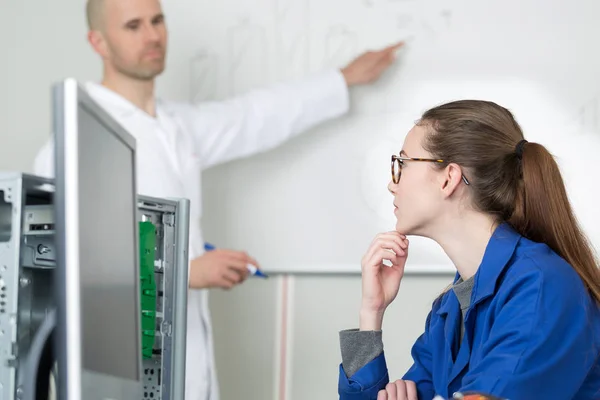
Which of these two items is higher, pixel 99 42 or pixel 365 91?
pixel 99 42

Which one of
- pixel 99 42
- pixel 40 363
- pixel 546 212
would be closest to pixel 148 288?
pixel 40 363

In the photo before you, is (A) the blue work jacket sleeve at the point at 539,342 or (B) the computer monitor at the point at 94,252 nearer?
(B) the computer monitor at the point at 94,252

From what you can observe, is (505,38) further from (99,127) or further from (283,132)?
(99,127)

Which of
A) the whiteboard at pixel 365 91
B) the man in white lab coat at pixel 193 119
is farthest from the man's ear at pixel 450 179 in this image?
the whiteboard at pixel 365 91

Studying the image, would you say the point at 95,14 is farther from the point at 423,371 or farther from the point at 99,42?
the point at 423,371

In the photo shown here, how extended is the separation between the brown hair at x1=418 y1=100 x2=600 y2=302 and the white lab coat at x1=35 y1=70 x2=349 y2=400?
117 centimetres

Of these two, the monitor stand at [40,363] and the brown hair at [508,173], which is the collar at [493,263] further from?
the monitor stand at [40,363]

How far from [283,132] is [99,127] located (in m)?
1.98

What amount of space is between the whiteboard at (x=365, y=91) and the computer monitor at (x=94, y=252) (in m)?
1.84

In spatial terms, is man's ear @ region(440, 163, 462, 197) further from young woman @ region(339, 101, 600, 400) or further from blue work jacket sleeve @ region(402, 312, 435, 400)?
blue work jacket sleeve @ region(402, 312, 435, 400)

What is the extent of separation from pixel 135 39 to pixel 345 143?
2.54 ft

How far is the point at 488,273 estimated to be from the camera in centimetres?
151

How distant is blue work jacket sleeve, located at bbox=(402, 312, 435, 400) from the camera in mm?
1756

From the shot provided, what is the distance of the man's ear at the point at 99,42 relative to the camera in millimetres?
2922
